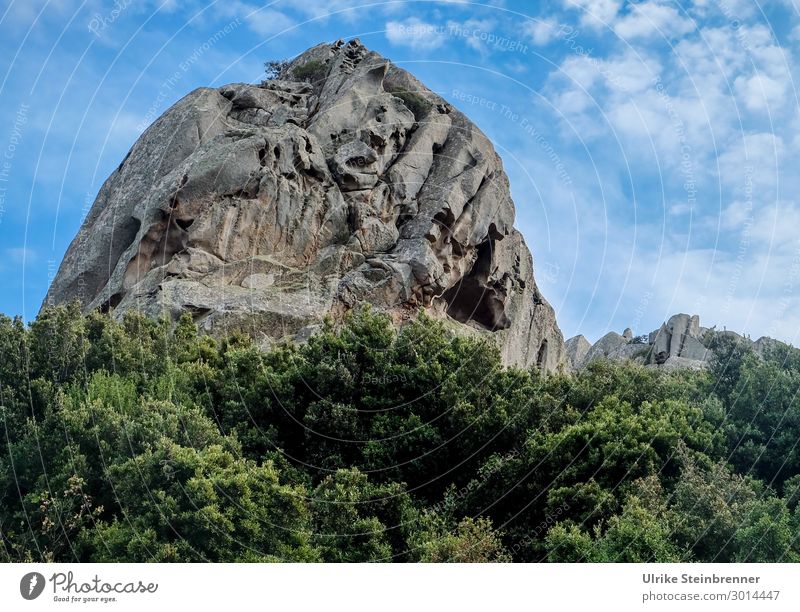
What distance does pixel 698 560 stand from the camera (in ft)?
77.0

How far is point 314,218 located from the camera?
173ft

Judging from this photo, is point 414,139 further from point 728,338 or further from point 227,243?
point 728,338

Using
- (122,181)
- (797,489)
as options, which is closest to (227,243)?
(122,181)

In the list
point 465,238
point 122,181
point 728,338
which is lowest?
point 728,338

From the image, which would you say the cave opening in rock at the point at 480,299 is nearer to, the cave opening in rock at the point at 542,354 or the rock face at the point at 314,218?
the rock face at the point at 314,218

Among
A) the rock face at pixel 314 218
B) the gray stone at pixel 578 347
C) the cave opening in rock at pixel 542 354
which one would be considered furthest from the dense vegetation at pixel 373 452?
the gray stone at pixel 578 347

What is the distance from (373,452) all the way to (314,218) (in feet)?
77.3

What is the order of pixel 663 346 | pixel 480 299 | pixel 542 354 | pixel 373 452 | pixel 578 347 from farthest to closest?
pixel 578 347, pixel 663 346, pixel 542 354, pixel 480 299, pixel 373 452

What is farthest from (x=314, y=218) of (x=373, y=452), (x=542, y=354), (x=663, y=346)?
(x=663, y=346)

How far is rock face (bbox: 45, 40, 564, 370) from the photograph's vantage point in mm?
48750

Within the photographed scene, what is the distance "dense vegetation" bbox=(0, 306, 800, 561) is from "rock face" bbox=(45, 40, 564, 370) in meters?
7.68

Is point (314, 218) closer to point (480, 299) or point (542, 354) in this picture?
point (480, 299)

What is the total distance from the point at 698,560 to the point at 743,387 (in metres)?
→ 14.0

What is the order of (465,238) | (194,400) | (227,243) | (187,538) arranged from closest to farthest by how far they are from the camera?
(187,538) → (194,400) → (227,243) → (465,238)
